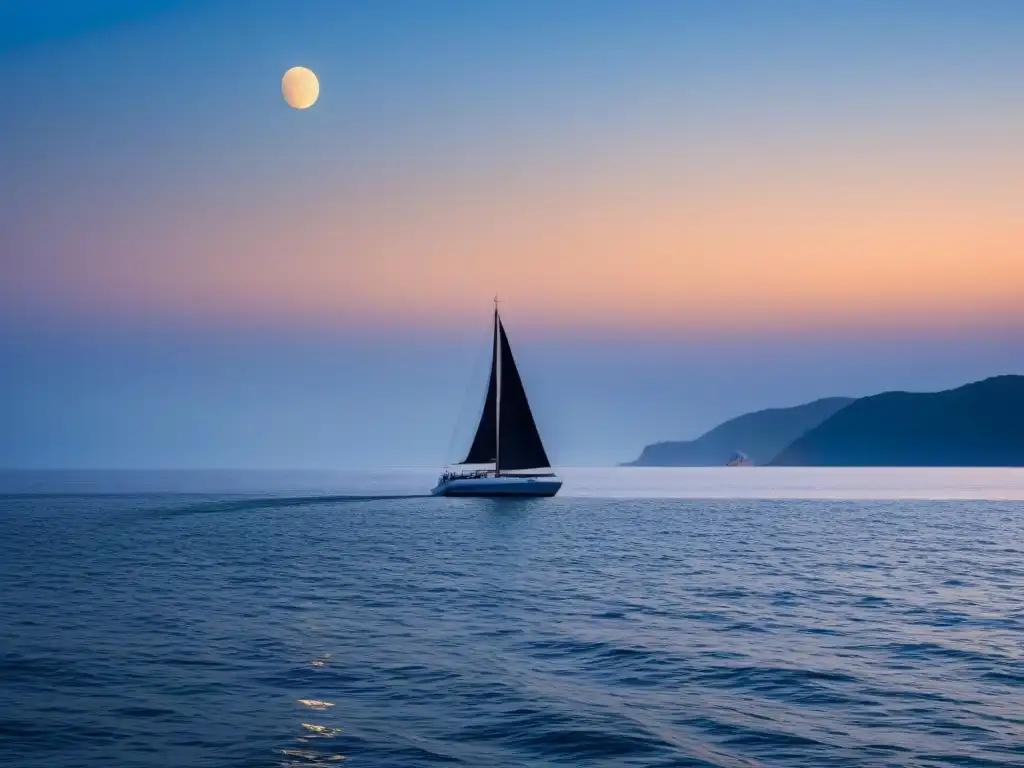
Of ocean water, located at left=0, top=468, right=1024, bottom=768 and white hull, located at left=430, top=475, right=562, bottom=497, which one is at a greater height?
white hull, located at left=430, top=475, right=562, bottom=497

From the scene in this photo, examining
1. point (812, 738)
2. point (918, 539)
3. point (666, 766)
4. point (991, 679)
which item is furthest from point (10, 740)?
point (918, 539)

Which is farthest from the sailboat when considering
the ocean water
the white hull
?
the ocean water

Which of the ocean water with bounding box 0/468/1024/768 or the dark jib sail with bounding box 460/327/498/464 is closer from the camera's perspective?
the ocean water with bounding box 0/468/1024/768

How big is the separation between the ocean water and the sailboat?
46.7 m

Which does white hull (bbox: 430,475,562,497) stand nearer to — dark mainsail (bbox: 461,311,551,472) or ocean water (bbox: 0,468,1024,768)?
dark mainsail (bbox: 461,311,551,472)

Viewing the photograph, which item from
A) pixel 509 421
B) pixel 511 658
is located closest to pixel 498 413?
pixel 509 421

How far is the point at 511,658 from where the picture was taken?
2492 cm

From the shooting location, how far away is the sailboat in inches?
4158

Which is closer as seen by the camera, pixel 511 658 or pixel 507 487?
pixel 511 658

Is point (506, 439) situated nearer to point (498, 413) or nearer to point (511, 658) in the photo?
point (498, 413)

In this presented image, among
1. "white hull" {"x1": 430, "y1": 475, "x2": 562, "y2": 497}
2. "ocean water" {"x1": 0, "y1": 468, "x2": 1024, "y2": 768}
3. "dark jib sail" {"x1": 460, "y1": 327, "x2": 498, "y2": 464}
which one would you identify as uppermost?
"dark jib sail" {"x1": 460, "y1": 327, "x2": 498, "y2": 464}

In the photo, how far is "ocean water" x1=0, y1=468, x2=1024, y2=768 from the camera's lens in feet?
56.8

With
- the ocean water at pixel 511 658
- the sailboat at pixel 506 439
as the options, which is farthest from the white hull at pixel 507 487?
the ocean water at pixel 511 658

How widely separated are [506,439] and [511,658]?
268 ft
